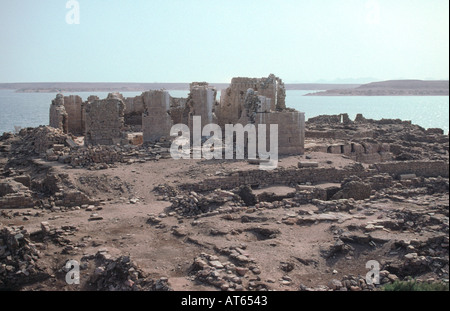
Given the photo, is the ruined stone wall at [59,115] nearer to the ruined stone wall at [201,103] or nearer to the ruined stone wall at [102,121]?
the ruined stone wall at [102,121]

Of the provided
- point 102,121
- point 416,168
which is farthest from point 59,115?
point 416,168

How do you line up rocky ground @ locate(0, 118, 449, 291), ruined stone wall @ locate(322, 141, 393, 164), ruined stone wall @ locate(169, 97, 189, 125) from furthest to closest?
ruined stone wall @ locate(169, 97, 189, 125)
ruined stone wall @ locate(322, 141, 393, 164)
rocky ground @ locate(0, 118, 449, 291)

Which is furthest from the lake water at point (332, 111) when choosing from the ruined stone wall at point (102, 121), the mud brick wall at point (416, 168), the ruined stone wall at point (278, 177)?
the mud brick wall at point (416, 168)

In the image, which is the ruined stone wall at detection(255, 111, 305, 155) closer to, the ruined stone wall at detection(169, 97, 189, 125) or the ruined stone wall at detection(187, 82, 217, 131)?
the ruined stone wall at detection(187, 82, 217, 131)

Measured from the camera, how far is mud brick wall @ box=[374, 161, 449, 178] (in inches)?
657

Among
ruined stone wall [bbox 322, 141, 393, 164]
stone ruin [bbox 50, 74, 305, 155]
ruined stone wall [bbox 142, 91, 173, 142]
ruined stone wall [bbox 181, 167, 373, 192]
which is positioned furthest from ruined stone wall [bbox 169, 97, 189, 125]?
ruined stone wall [bbox 181, 167, 373, 192]

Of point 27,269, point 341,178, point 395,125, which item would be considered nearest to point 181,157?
point 341,178

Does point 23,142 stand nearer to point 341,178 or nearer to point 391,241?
point 341,178

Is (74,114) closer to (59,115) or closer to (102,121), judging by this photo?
(59,115)

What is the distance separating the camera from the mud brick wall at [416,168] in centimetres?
1669

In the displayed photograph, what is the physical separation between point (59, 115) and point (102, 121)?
8.60ft

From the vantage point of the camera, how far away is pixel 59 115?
20141 mm

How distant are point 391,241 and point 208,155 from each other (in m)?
7.88

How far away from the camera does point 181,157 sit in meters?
16.6
